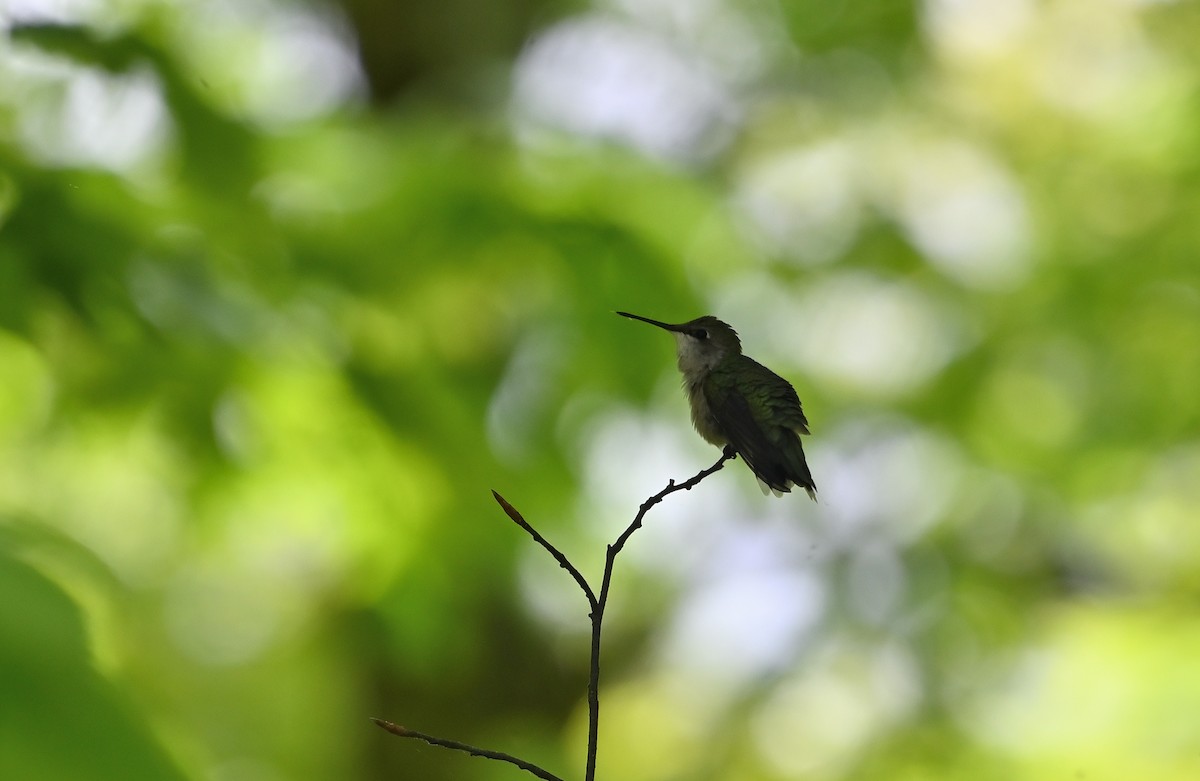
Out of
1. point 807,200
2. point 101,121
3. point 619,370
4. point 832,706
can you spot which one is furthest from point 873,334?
point 101,121

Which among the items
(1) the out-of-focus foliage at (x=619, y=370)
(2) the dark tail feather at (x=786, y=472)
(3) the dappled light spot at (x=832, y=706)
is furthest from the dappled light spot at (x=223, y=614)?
(2) the dark tail feather at (x=786, y=472)

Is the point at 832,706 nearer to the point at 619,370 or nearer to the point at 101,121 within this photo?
the point at 619,370

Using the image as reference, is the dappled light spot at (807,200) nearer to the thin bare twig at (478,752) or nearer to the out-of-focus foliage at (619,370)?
the out-of-focus foliage at (619,370)

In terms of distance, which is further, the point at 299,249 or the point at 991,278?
the point at 991,278

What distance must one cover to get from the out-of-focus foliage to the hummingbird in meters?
0.68

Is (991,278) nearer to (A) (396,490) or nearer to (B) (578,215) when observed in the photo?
(B) (578,215)

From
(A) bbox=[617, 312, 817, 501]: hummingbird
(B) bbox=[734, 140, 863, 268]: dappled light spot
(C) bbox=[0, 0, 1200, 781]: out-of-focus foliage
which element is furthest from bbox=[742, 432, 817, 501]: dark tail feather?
(B) bbox=[734, 140, 863, 268]: dappled light spot

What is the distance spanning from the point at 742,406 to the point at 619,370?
1.33 meters

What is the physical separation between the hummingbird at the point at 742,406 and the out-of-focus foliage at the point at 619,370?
68 cm

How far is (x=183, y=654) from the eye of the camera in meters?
3.82

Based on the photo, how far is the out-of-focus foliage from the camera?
195cm

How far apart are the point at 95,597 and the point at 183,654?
9.83 feet

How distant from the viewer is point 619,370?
214 cm

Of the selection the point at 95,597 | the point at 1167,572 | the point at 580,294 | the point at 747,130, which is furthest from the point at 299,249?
the point at 1167,572
